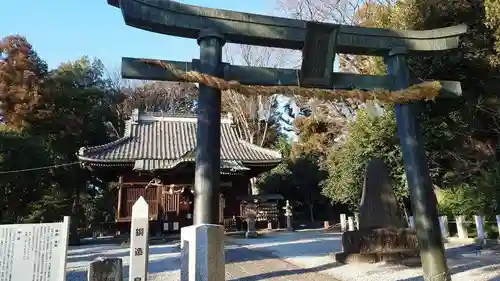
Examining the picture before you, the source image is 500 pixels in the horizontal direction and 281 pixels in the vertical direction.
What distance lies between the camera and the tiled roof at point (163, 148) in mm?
16016

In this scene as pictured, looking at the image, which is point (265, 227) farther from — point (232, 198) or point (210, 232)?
point (210, 232)

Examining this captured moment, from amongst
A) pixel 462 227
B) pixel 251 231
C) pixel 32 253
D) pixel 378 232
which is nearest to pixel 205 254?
pixel 32 253

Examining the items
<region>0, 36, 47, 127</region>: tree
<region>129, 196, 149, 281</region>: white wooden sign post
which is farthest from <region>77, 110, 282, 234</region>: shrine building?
<region>129, 196, 149, 281</region>: white wooden sign post

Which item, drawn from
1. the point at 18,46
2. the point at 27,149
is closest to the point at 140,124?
the point at 27,149

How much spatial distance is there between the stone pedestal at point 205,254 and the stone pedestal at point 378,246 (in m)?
4.72

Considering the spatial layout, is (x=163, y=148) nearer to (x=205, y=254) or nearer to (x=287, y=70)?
(x=287, y=70)

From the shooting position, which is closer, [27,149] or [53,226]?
[53,226]

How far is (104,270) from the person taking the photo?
13.9 ft

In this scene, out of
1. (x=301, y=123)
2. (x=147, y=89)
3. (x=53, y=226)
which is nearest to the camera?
(x=53, y=226)

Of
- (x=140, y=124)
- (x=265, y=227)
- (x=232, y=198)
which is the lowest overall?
(x=265, y=227)

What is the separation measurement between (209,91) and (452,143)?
10.8 metres

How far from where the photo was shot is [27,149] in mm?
16719

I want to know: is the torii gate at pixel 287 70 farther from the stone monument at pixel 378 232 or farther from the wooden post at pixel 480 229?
the wooden post at pixel 480 229

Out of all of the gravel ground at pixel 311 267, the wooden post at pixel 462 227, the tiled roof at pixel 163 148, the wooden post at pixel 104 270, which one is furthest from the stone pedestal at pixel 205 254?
the tiled roof at pixel 163 148
